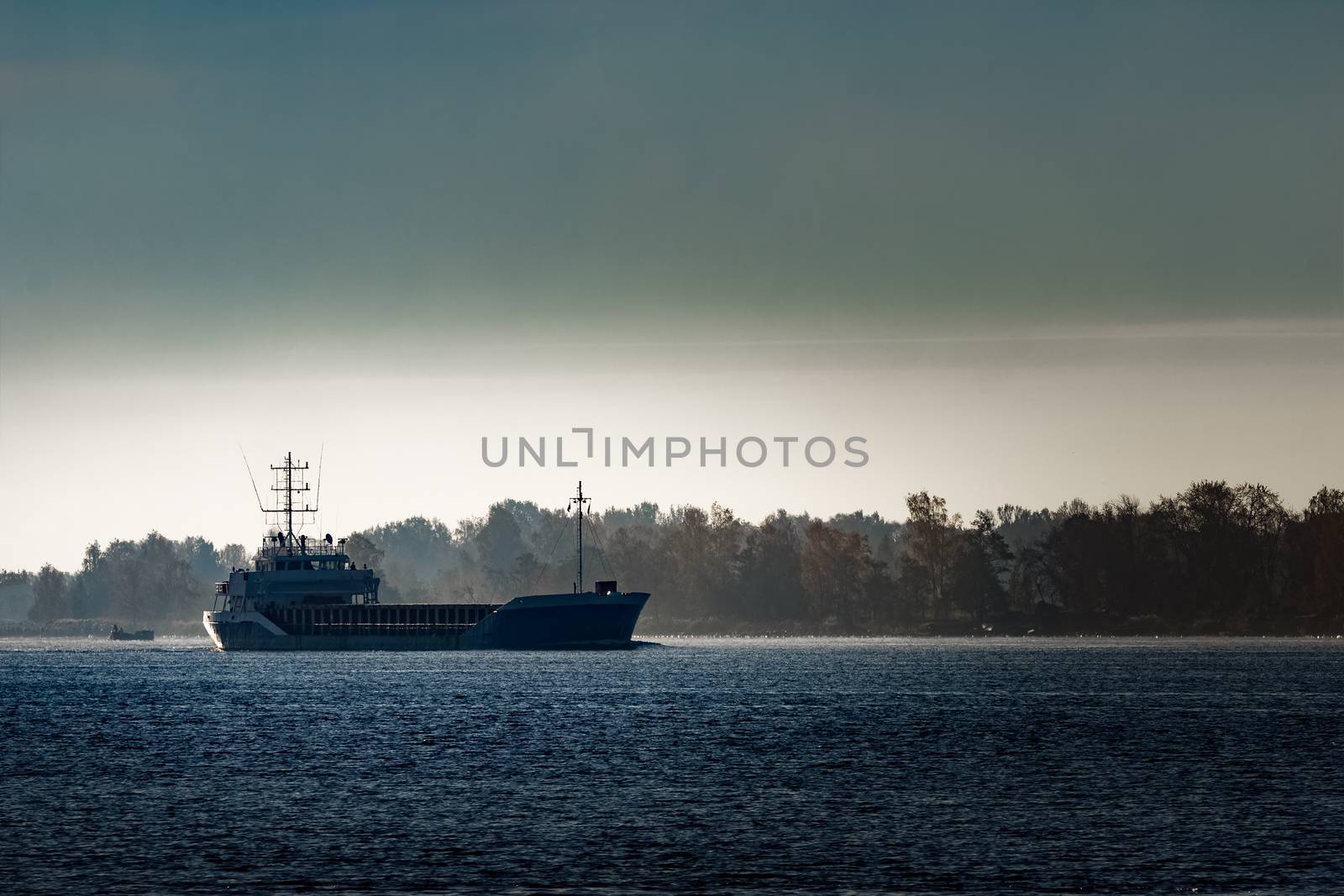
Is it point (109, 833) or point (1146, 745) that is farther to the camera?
point (1146, 745)

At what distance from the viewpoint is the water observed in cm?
4809

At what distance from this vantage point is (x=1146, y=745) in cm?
8362

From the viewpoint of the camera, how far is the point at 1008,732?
91.9 meters

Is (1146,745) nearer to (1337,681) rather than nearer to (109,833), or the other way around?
(109,833)

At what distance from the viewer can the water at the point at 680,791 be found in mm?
48094

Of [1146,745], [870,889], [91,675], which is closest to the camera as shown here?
[870,889]

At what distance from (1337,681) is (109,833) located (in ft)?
355

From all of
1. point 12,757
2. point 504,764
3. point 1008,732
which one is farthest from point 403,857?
point 1008,732

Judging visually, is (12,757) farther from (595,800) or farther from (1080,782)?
(1080,782)

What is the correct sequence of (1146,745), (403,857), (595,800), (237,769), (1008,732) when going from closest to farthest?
(403,857)
(595,800)
(237,769)
(1146,745)
(1008,732)

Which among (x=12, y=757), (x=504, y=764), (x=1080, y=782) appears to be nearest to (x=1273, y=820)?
(x=1080, y=782)

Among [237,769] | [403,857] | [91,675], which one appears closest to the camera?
[403,857]

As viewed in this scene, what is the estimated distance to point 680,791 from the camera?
219 feet

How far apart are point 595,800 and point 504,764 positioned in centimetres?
1396
